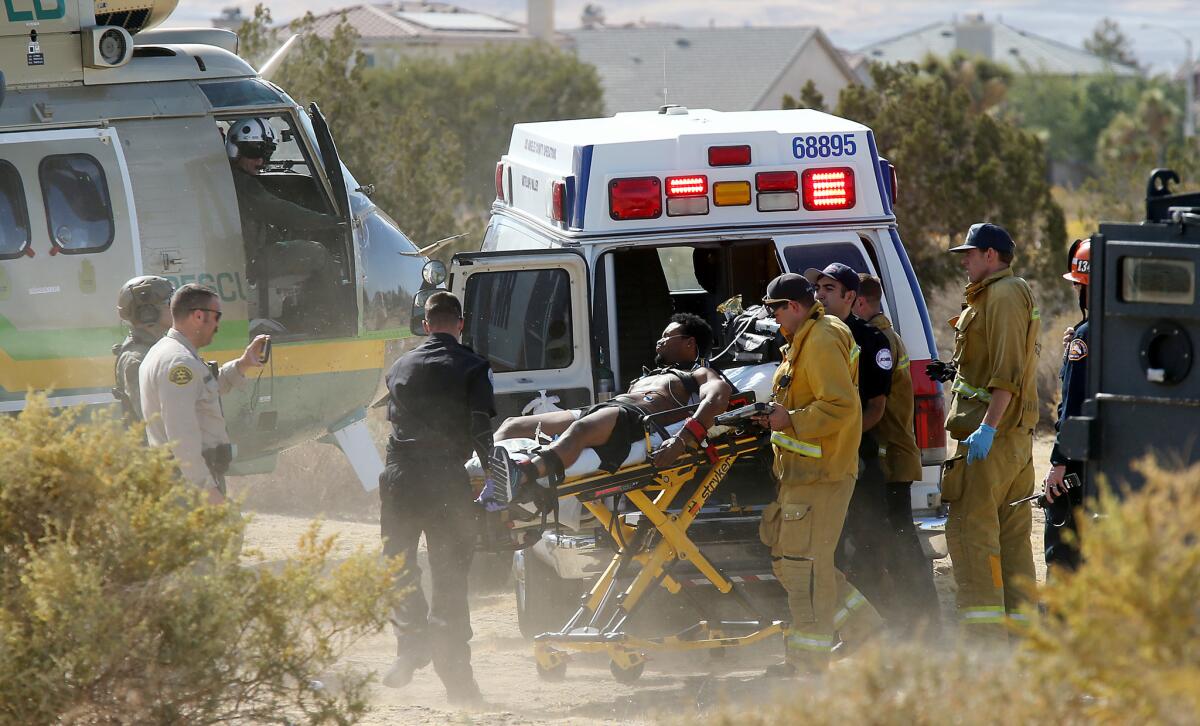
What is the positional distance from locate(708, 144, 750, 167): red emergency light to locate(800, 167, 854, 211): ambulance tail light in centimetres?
30

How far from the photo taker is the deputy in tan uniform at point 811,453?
625cm

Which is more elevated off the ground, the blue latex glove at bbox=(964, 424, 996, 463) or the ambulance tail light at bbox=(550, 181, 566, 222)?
the ambulance tail light at bbox=(550, 181, 566, 222)

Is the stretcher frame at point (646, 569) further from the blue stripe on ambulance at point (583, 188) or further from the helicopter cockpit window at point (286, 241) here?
the helicopter cockpit window at point (286, 241)

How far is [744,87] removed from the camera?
57.8 meters

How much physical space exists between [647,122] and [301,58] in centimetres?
899

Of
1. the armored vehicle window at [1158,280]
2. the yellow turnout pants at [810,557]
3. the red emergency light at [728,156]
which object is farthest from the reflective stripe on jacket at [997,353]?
the armored vehicle window at [1158,280]

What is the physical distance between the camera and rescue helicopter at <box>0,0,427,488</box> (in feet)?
28.2

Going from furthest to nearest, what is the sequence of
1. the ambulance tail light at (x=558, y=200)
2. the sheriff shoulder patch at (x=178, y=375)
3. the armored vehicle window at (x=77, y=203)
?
the armored vehicle window at (x=77, y=203), the ambulance tail light at (x=558, y=200), the sheriff shoulder patch at (x=178, y=375)

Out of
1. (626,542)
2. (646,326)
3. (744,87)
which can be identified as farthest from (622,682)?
(744,87)

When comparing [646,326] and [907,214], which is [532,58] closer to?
[907,214]

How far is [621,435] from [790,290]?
941 millimetres

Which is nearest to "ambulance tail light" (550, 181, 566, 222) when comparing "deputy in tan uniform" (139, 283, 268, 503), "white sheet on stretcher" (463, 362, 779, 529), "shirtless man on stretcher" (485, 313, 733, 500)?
"shirtless man on stretcher" (485, 313, 733, 500)

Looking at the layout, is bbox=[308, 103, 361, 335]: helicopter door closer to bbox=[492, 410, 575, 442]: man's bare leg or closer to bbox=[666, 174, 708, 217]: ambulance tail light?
bbox=[666, 174, 708, 217]: ambulance tail light

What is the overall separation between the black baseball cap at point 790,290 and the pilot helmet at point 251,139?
4535 millimetres
